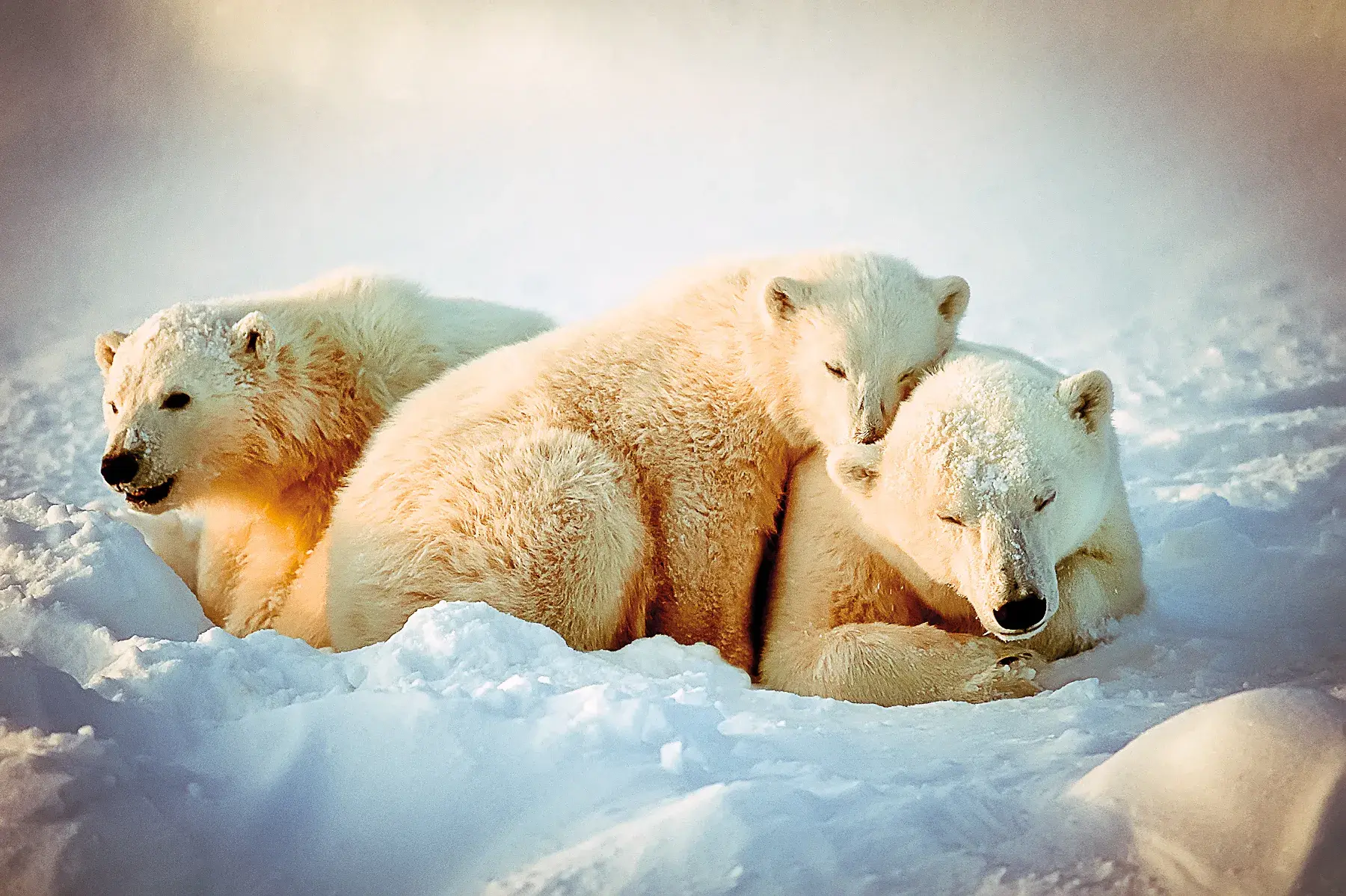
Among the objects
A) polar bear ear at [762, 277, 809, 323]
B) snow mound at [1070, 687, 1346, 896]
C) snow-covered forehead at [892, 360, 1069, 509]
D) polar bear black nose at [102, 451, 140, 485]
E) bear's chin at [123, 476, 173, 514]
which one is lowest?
bear's chin at [123, 476, 173, 514]

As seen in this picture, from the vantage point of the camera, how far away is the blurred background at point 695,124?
3662 millimetres

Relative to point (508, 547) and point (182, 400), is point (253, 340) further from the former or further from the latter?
point (508, 547)

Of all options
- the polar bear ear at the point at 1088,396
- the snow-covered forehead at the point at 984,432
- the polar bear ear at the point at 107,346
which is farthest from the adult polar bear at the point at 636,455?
the polar bear ear at the point at 107,346

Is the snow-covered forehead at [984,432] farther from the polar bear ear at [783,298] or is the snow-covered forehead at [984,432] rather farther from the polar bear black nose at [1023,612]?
the polar bear ear at [783,298]

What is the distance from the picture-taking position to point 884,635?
316cm

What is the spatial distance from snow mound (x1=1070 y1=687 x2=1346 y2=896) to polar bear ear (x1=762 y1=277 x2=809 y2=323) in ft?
6.94

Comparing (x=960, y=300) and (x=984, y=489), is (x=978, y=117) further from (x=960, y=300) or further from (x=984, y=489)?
(x=984, y=489)

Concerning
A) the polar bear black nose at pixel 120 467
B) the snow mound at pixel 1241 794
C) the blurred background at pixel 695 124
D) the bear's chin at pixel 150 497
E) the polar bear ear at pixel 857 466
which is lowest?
the bear's chin at pixel 150 497

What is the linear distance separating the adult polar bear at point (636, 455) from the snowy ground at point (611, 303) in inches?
15.0

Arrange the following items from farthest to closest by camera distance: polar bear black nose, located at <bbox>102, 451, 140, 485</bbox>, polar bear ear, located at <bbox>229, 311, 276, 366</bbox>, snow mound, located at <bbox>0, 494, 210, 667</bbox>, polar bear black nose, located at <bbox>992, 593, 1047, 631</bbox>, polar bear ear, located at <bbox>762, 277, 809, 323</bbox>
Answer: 1. polar bear ear, located at <bbox>229, 311, 276, 366</bbox>
2. polar bear black nose, located at <bbox>102, 451, 140, 485</bbox>
3. polar bear ear, located at <bbox>762, 277, 809, 323</bbox>
4. snow mound, located at <bbox>0, 494, 210, 667</bbox>
5. polar bear black nose, located at <bbox>992, 593, 1047, 631</bbox>

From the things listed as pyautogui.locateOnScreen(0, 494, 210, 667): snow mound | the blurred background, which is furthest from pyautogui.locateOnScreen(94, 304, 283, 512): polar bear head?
the blurred background

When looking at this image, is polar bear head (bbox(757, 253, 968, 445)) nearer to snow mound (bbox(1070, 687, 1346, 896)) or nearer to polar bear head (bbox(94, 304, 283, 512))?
snow mound (bbox(1070, 687, 1346, 896))

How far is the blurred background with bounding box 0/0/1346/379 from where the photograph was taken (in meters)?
3.66

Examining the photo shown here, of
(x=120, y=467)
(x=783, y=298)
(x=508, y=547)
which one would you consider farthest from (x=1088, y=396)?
(x=120, y=467)
